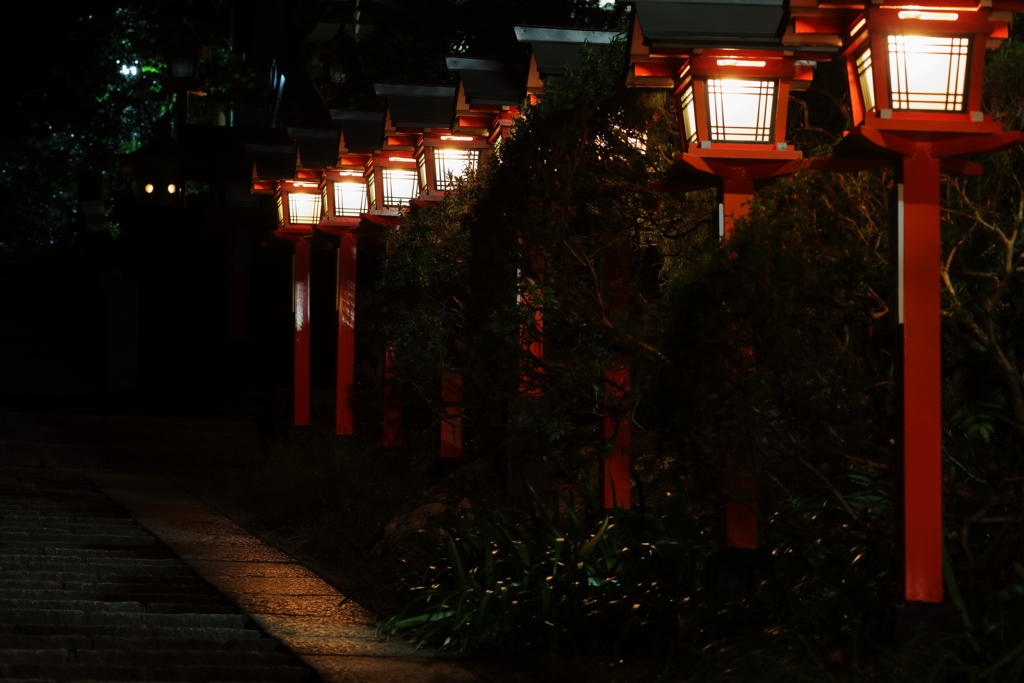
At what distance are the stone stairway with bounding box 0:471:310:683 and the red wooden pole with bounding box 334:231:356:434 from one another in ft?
13.6

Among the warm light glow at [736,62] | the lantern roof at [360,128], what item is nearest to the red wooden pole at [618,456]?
the warm light glow at [736,62]

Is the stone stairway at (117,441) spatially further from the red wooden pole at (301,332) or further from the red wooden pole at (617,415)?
the red wooden pole at (617,415)

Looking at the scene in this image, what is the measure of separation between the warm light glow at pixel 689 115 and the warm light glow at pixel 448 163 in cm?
497

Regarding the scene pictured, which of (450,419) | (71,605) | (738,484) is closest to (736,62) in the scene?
(738,484)

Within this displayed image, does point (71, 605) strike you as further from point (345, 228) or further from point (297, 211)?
point (297, 211)

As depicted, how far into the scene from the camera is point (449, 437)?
11211 mm

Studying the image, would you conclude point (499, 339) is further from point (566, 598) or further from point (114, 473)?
point (114, 473)

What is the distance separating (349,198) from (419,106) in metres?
3.17

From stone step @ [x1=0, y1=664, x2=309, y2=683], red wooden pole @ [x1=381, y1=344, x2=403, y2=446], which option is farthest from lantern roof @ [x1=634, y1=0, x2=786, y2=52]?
red wooden pole @ [x1=381, y1=344, x2=403, y2=446]

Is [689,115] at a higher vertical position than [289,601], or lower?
higher

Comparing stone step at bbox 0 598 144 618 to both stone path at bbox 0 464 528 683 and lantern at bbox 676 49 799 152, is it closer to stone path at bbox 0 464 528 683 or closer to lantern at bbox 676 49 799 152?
stone path at bbox 0 464 528 683

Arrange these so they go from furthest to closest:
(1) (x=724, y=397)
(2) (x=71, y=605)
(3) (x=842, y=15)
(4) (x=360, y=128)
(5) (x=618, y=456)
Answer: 1. (4) (x=360, y=128)
2. (5) (x=618, y=456)
3. (2) (x=71, y=605)
4. (3) (x=842, y=15)
5. (1) (x=724, y=397)

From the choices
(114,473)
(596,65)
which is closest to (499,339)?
(596,65)

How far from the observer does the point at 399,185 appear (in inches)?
496
